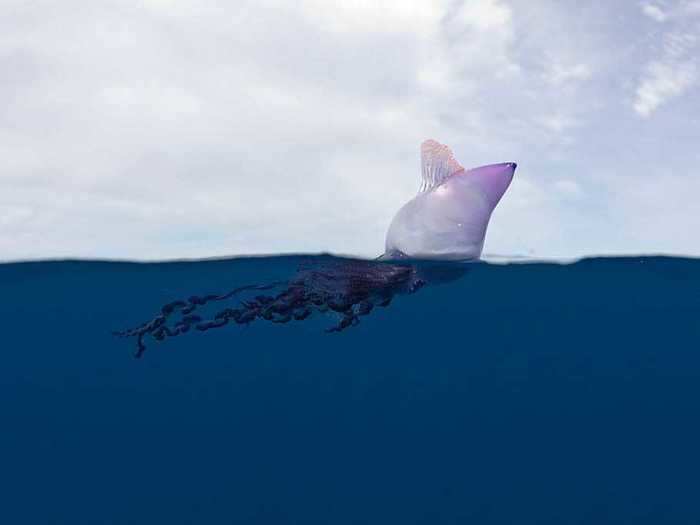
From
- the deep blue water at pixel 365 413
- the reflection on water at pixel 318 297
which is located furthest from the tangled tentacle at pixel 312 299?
the deep blue water at pixel 365 413

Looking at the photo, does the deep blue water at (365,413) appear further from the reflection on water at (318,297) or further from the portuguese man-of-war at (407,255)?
the portuguese man-of-war at (407,255)

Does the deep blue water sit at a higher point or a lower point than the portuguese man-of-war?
lower

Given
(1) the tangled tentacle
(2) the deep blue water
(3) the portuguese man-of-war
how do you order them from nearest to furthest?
1. (3) the portuguese man-of-war
2. (1) the tangled tentacle
3. (2) the deep blue water

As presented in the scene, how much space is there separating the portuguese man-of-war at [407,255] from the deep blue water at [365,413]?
232 inches

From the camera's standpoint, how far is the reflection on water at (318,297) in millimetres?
3395

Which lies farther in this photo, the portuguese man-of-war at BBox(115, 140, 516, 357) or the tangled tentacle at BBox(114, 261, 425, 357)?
the tangled tentacle at BBox(114, 261, 425, 357)

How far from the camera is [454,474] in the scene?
15.4 meters

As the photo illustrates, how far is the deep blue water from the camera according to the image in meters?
11.5

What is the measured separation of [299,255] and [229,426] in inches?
402

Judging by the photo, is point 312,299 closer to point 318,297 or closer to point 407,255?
point 318,297

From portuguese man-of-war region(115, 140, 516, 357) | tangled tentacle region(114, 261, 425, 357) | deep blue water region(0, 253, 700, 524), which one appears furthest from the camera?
deep blue water region(0, 253, 700, 524)

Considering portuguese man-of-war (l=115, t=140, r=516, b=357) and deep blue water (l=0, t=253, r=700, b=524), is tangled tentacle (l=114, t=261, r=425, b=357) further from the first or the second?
deep blue water (l=0, t=253, r=700, b=524)

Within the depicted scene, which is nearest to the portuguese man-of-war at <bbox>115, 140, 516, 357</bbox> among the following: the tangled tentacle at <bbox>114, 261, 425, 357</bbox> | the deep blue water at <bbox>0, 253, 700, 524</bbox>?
the tangled tentacle at <bbox>114, 261, 425, 357</bbox>

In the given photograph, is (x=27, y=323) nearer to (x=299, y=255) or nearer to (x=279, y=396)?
(x=279, y=396)
